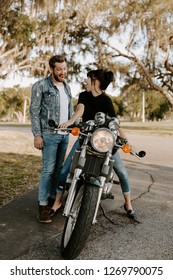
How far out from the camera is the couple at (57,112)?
3.90 meters

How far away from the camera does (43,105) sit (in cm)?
416

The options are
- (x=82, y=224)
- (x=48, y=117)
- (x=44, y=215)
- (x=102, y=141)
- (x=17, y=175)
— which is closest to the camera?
(x=82, y=224)

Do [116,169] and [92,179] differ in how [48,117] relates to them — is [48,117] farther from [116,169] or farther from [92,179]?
[92,179]

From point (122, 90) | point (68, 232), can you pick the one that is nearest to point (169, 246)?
point (68, 232)

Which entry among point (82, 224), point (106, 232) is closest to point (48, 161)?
point (106, 232)

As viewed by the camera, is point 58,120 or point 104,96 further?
point 58,120

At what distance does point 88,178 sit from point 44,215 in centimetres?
118

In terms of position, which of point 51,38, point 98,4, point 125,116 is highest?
point 98,4

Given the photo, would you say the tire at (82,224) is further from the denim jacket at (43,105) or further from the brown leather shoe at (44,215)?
the denim jacket at (43,105)

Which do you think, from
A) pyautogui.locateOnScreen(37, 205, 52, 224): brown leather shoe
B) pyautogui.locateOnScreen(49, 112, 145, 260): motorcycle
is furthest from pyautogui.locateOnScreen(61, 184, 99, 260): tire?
pyautogui.locateOnScreen(37, 205, 52, 224): brown leather shoe

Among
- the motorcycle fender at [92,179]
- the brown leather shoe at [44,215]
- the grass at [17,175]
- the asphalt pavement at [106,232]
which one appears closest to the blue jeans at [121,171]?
the asphalt pavement at [106,232]

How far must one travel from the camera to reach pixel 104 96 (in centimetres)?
395

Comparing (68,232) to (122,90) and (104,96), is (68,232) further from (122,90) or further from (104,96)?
(122,90)
